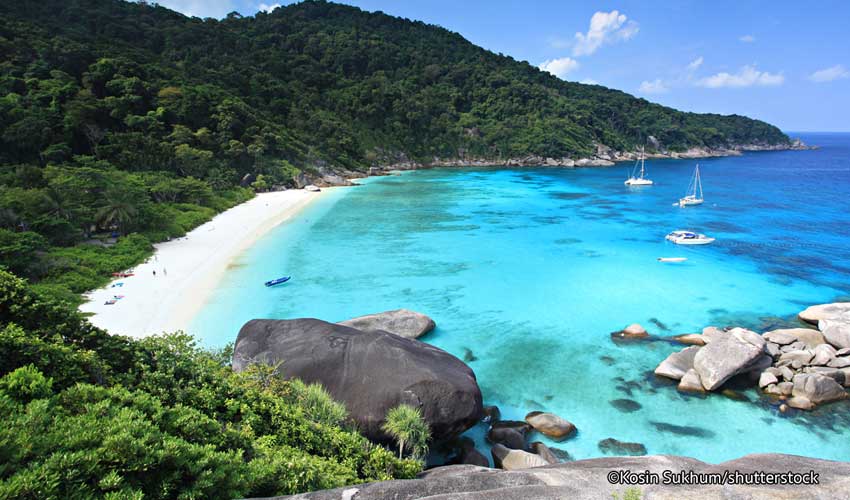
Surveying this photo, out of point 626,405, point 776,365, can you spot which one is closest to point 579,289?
point 776,365

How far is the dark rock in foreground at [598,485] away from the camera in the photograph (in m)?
6.55

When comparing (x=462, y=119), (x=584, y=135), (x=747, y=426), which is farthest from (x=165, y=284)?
(x=584, y=135)

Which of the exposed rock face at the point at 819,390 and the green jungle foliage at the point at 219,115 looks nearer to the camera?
the exposed rock face at the point at 819,390

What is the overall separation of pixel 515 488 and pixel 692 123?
21782 cm

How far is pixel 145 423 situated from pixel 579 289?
2697cm

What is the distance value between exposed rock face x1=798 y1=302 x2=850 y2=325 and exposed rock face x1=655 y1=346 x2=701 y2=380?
9.82 metres

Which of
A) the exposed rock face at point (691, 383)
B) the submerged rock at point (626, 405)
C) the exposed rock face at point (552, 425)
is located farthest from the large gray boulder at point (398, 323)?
the exposed rock face at point (691, 383)

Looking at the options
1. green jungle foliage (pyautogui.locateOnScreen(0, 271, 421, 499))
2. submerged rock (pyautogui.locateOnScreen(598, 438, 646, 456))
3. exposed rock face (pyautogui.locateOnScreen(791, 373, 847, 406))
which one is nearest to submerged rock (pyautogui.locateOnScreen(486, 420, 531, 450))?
submerged rock (pyautogui.locateOnScreen(598, 438, 646, 456))

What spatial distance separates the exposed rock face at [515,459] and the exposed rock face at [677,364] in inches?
339

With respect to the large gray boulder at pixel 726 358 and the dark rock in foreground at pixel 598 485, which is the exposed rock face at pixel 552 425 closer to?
the dark rock in foreground at pixel 598 485

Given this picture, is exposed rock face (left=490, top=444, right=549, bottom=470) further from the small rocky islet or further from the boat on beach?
the boat on beach

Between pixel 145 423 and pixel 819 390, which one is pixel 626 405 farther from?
pixel 145 423

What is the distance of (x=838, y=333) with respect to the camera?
60.1 ft

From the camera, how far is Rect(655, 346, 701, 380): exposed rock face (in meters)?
17.3
